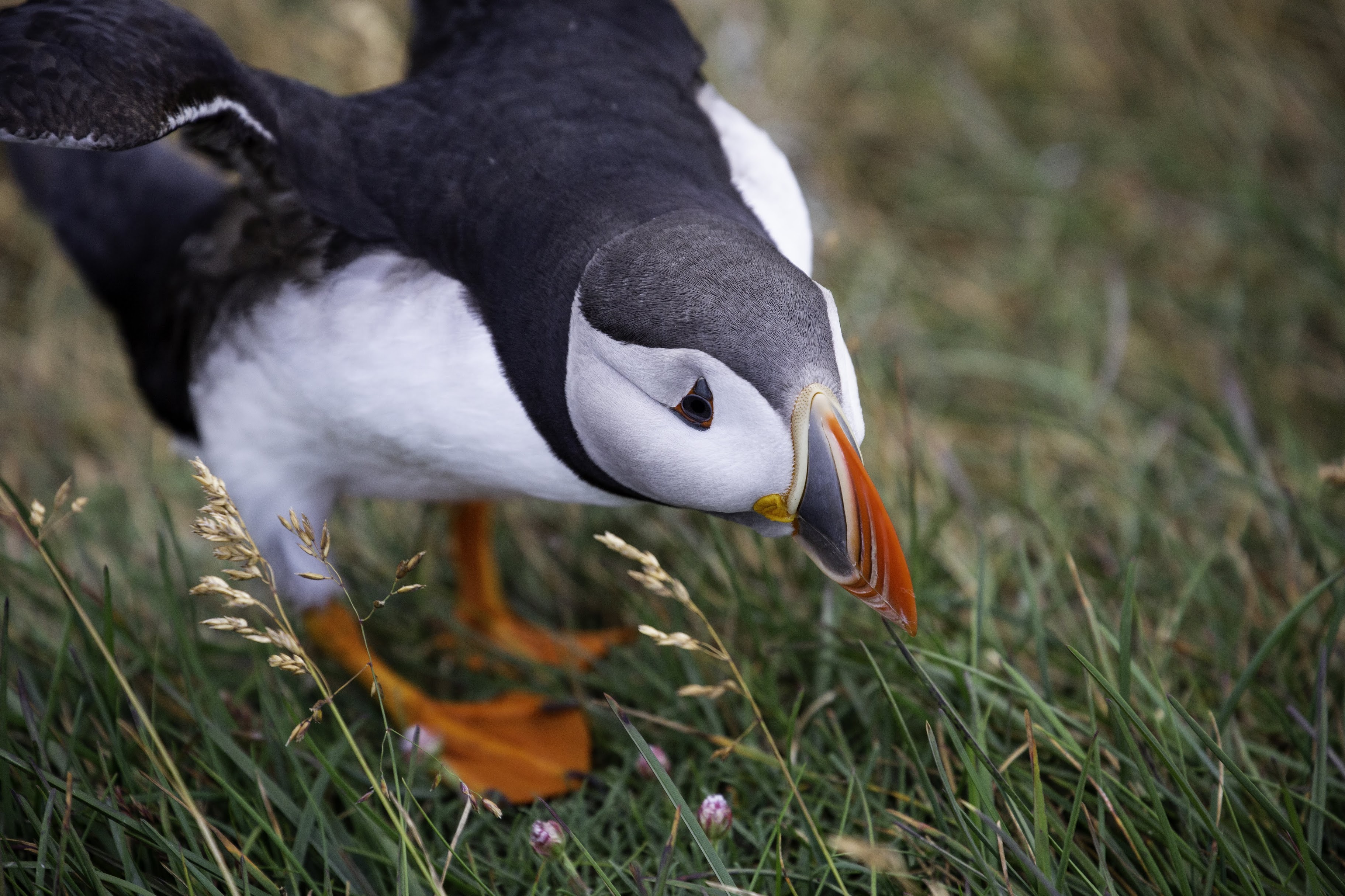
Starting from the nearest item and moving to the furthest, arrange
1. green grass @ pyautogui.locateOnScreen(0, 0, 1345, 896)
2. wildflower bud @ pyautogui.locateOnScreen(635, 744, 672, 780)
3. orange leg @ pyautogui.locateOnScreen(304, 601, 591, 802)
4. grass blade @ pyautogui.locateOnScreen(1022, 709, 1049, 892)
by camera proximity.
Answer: grass blade @ pyautogui.locateOnScreen(1022, 709, 1049, 892), green grass @ pyautogui.locateOnScreen(0, 0, 1345, 896), wildflower bud @ pyautogui.locateOnScreen(635, 744, 672, 780), orange leg @ pyautogui.locateOnScreen(304, 601, 591, 802)

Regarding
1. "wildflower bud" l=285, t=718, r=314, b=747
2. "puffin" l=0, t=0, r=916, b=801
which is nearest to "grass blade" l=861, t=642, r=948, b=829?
"puffin" l=0, t=0, r=916, b=801

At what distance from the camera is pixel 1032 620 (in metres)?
2.40

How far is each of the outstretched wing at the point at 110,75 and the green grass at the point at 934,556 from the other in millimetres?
913

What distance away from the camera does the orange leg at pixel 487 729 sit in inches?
103

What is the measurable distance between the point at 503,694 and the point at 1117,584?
1.65 m

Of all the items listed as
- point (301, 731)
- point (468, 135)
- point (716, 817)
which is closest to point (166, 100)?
point (468, 135)

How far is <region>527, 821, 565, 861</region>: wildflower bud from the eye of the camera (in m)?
2.00

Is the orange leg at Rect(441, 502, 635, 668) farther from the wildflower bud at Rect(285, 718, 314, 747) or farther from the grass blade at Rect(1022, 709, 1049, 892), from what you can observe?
the grass blade at Rect(1022, 709, 1049, 892)

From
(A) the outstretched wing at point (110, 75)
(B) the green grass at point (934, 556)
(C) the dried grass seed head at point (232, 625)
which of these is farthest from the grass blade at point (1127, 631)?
(A) the outstretched wing at point (110, 75)

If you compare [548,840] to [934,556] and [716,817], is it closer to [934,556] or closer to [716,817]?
[716,817]

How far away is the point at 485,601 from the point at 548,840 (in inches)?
49.6

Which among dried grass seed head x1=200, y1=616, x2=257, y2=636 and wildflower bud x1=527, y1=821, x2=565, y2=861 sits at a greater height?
dried grass seed head x1=200, y1=616, x2=257, y2=636

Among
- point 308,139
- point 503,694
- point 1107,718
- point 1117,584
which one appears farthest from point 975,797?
point 308,139

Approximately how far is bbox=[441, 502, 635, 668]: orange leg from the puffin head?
1265 millimetres
